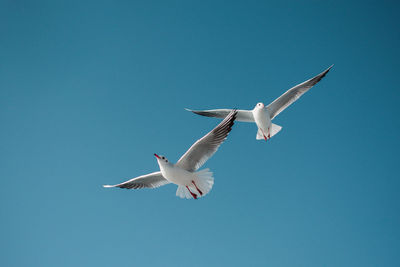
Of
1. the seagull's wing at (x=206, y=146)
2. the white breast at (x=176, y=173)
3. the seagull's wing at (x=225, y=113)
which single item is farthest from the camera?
the seagull's wing at (x=225, y=113)

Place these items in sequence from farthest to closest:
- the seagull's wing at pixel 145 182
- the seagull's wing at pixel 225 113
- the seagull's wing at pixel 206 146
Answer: the seagull's wing at pixel 225 113 → the seagull's wing at pixel 145 182 → the seagull's wing at pixel 206 146

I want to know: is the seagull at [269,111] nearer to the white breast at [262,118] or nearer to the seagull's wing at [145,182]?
the white breast at [262,118]

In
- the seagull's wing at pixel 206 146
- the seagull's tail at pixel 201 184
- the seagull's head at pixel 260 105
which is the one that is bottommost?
the seagull's tail at pixel 201 184

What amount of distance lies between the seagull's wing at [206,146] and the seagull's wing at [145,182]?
0.95 m

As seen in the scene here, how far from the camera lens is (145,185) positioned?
7.28 metres

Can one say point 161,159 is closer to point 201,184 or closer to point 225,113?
point 201,184

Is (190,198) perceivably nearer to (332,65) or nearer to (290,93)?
(290,93)

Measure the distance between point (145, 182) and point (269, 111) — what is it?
12.4ft

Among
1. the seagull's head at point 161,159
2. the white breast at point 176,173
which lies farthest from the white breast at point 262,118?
the seagull's head at point 161,159

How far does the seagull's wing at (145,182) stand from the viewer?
6989 mm

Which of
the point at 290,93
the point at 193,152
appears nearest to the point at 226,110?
the point at 290,93

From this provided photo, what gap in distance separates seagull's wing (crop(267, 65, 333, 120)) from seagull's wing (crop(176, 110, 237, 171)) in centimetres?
337

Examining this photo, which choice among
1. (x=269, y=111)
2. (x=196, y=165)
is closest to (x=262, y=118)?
(x=269, y=111)

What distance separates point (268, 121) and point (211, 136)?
3.35 meters
